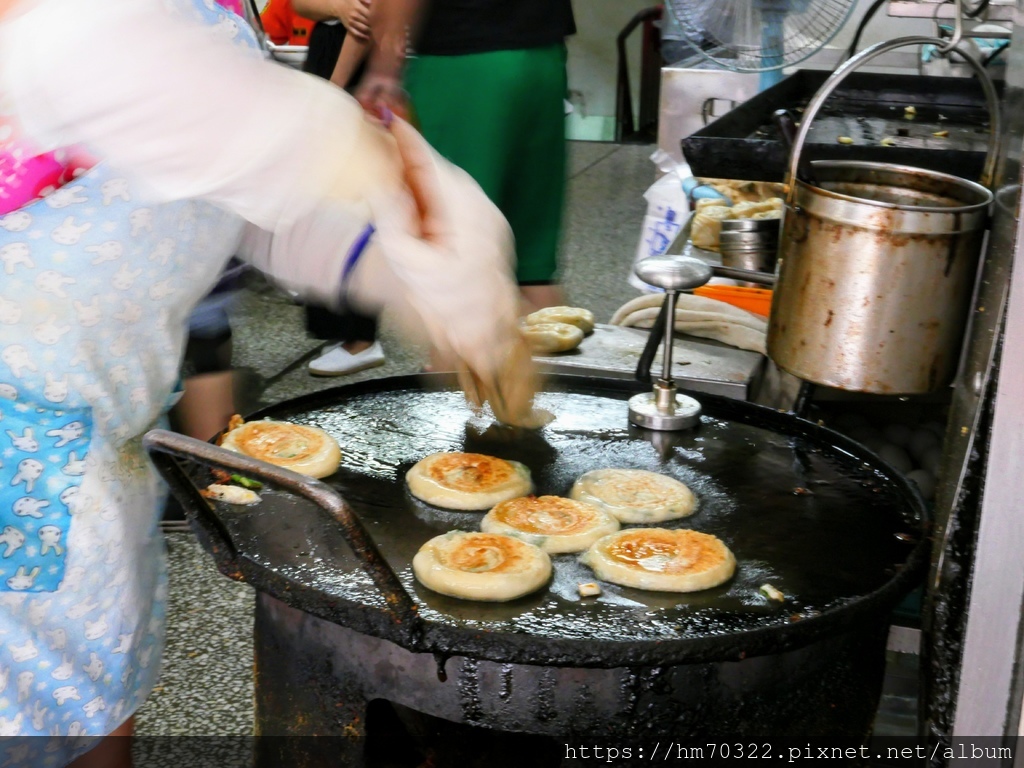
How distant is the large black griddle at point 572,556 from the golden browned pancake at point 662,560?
0.03 metres

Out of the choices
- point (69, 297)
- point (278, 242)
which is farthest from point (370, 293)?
point (69, 297)

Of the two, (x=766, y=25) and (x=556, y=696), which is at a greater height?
(x=766, y=25)

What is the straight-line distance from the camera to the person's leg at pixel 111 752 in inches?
77.2

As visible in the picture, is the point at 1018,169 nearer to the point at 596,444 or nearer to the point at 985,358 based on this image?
the point at 985,358

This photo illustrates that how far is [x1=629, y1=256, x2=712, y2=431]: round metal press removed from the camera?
2.29 metres

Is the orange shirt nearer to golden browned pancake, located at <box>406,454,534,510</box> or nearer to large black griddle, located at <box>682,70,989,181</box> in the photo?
large black griddle, located at <box>682,70,989,181</box>

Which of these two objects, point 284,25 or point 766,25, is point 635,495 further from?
point 284,25

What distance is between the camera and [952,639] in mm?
1741

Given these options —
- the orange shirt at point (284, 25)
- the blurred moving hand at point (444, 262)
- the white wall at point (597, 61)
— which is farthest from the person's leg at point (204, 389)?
the white wall at point (597, 61)

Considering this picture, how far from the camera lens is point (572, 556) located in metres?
1.93

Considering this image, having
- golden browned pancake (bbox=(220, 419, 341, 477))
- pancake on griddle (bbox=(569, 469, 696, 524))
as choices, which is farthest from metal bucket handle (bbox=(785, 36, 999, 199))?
golden browned pancake (bbox=(220, 419, 341, 477))

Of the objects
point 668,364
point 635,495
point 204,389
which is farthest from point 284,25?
point 635,495

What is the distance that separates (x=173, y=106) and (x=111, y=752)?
151 centimetres

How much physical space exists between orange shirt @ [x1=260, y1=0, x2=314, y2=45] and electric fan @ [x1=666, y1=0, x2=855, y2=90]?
3.25m
